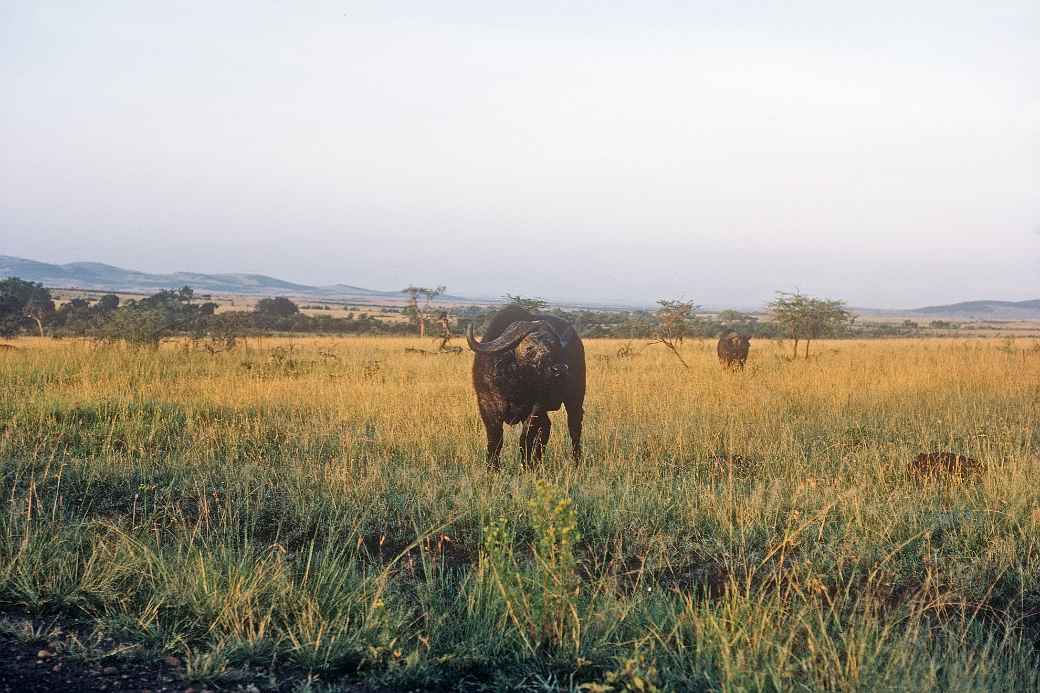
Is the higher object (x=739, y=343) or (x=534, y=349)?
(x=534, y=349)

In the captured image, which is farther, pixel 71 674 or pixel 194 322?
pixel 194 322

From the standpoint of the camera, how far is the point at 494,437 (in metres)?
7.20

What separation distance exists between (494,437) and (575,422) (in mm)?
826

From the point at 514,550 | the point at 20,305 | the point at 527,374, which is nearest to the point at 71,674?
the point at 514,550

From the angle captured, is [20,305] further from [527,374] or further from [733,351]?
[527,374]

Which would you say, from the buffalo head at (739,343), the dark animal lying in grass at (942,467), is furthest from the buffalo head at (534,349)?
the buffalo head at (739,343)

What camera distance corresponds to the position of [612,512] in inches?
214

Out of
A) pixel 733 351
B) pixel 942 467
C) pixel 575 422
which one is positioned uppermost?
pixel 733 351

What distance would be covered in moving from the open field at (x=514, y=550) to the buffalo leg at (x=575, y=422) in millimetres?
194

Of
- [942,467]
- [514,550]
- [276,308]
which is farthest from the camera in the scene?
[276,308]

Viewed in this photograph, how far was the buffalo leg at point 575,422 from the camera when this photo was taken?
7.43 meters

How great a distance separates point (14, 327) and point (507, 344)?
26.8 m

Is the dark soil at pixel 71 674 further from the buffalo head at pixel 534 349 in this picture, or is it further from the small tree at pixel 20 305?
the small tree at pixel 20 305

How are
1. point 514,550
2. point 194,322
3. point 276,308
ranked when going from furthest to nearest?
A: point 276,308, point 194,322, point 514,550
